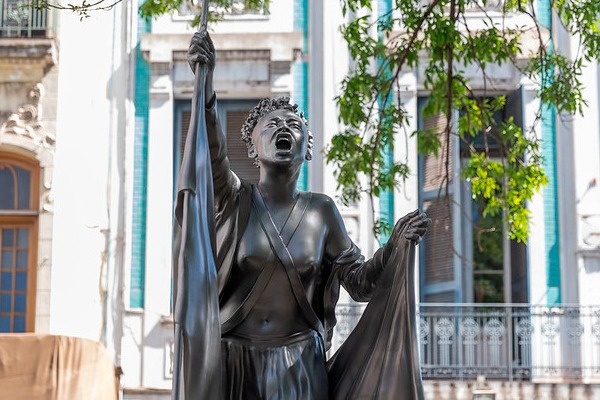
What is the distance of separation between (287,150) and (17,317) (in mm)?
11659

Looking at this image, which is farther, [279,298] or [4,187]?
[4,187]

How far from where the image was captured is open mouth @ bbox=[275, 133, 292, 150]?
18.1 ft

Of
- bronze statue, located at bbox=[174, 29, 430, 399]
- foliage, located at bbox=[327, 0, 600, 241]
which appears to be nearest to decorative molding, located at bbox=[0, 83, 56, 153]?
foliage, located at bbox=[327, 0, 600, 241]

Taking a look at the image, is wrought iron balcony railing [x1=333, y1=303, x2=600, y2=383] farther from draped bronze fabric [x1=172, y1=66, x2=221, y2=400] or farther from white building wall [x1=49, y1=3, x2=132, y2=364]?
draped bronze fabric [x1=172, y1=66, x2=221, y2=400]

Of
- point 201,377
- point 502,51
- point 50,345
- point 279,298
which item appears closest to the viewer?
point 201,377

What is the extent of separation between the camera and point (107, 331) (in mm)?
16422

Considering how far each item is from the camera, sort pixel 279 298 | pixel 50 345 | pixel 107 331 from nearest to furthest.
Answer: pixel 279 298 → pixel 50 345 → pixel 107 331

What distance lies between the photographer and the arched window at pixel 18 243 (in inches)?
655

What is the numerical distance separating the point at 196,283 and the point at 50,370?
9422 mm

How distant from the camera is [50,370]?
14.2 metres

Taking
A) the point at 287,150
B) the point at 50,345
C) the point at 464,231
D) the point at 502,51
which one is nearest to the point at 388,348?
the point at 287,150

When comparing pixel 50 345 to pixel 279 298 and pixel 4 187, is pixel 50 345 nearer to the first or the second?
pixel 4 187

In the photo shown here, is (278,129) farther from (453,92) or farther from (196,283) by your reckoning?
(453,92)

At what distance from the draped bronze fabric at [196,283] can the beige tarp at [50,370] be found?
9.14 metres
